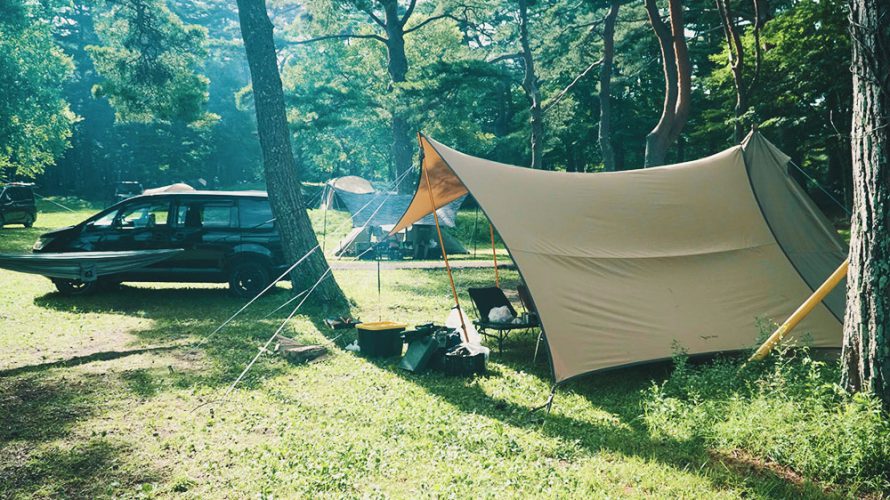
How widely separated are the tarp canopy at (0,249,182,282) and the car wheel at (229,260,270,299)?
1.14 metres

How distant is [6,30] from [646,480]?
2608 cm

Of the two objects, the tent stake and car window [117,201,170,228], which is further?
car window [117,201,170,228]

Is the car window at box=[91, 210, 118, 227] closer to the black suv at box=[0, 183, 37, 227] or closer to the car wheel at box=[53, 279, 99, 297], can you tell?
the car wheel at box=[53, 279, 99, 297]

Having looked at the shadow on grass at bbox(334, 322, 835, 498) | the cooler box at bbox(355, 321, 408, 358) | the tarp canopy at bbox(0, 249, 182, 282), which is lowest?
the shadow on grass at bbox(334, 322, 835, 498)

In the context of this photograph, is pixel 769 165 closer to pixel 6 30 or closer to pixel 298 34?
pixel 6 30

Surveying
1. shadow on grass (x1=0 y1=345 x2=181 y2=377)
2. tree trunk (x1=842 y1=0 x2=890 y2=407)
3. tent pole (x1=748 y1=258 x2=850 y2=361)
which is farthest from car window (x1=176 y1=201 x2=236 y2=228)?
tree trunk (x1=842 y1=0 x2=890 y2=407)

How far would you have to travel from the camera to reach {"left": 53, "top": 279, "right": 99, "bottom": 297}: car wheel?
973 cm

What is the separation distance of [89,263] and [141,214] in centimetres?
132

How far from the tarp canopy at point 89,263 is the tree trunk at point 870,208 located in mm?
8138

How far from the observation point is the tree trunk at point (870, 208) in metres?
3.85

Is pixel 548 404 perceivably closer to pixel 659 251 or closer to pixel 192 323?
pixel 659 251

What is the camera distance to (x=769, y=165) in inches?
267

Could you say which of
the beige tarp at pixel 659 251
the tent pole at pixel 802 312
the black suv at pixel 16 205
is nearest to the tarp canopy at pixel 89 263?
the beige tarp at pixel 659 251

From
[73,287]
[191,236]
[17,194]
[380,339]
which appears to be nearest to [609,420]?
[380,339]
